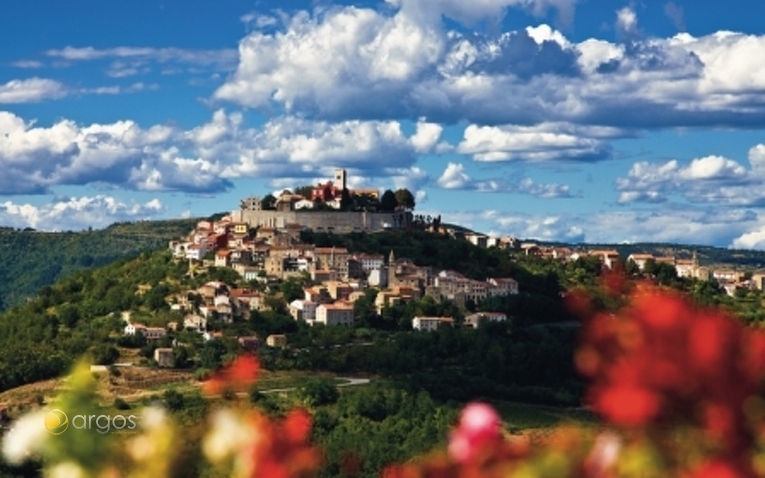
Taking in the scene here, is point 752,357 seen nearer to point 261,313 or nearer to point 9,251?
point 261,313

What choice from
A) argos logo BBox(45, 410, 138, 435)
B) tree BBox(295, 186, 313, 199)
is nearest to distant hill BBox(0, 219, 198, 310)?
tree BBox(295, 186, 313, 199)

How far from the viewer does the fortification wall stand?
244ft

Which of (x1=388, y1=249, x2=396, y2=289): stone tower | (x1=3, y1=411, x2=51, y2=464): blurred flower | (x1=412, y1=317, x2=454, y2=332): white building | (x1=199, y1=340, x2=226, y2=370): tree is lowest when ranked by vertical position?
(x1=199, y1=340, x2=226, y2=370): tree

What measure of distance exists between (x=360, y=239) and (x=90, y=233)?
78.3m

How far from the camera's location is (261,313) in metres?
58.7

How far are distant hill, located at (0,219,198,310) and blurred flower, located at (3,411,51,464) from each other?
122721 millimetres

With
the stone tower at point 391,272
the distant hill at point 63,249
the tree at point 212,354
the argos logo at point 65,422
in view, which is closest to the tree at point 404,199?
the stone tower at point 391,272

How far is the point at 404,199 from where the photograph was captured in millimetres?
79312

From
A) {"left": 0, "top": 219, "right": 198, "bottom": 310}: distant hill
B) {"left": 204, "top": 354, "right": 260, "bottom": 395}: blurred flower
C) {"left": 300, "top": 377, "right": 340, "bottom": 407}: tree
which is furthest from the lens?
{"left": 0, "top": 219, "right": 198, "bottom": 310}: distant hill

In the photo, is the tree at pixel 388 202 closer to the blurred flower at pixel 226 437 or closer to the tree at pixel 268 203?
the tree at pixel 268 203

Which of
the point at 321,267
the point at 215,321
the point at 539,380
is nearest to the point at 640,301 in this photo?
the point at 539,380

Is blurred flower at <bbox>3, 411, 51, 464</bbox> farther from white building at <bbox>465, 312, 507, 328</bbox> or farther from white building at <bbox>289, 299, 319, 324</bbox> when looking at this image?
white building at <bbox>465, 312, 507, 328</bbox>

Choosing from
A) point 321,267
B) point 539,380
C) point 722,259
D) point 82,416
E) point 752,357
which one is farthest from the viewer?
point 722,259

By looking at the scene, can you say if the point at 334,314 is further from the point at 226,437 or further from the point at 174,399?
the point at 226,437
